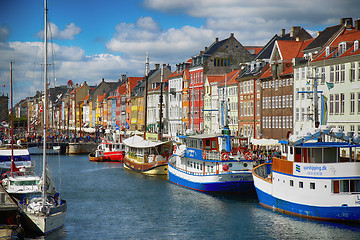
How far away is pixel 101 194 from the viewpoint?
54125 mm

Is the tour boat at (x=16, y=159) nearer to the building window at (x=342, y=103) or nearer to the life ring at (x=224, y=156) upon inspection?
the life ring at (x=224, y=156)

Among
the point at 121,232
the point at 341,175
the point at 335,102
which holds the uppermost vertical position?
the point at 335,102

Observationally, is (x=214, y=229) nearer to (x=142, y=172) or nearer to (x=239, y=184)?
(x=239, y=184)

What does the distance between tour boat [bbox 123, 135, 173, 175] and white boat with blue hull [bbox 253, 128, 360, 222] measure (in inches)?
1165

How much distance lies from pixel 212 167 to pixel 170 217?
1163 centimetres

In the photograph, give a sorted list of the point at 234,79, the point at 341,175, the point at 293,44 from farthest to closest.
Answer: the point at 234,79
the point at 293,44
the point at 341,175

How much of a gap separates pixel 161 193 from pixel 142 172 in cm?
1847

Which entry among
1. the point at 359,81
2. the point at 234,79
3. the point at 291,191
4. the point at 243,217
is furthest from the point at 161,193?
the point at 234,79

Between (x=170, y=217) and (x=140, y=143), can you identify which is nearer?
(x=170, y=217)

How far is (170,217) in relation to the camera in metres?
41.7

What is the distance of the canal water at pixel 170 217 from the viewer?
116 feet

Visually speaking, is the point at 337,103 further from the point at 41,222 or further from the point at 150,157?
the point at 41,222

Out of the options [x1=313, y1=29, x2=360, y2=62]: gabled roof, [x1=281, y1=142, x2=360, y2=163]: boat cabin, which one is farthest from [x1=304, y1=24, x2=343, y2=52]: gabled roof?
[x1=281, y1=142, x2=360, y2=163]: boat cabin

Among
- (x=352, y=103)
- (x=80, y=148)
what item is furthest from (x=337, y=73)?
(x=80, y=148)
